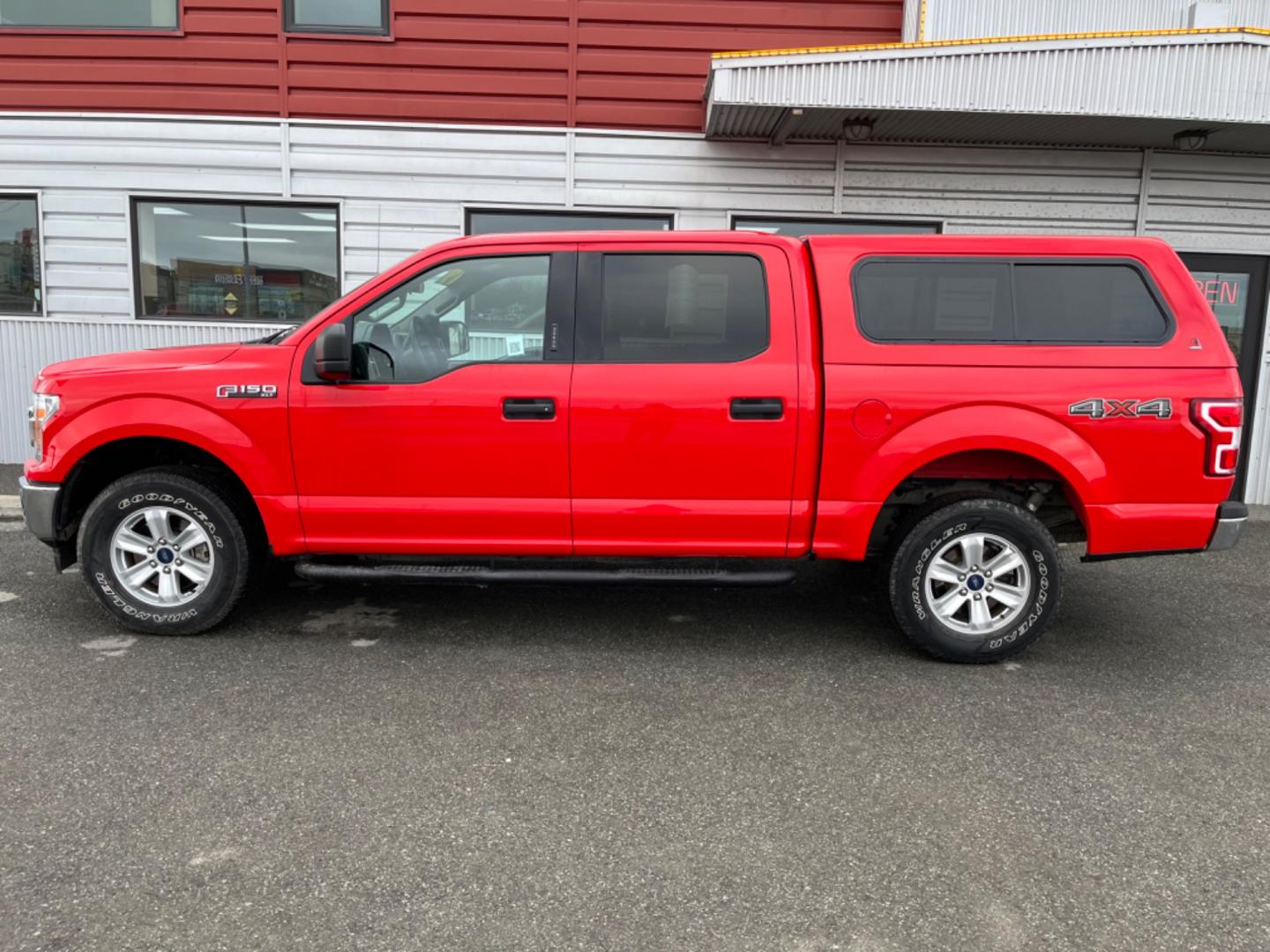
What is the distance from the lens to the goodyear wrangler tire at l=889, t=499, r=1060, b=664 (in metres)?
4.18

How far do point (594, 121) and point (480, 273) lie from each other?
15.6 feet

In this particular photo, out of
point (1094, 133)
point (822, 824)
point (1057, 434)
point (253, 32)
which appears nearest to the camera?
point (822, 824)

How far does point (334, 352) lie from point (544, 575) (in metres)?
1.42

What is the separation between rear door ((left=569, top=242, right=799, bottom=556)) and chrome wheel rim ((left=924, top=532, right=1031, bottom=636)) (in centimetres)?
79

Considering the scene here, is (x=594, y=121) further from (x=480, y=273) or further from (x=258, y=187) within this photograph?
(x=480, y=273)

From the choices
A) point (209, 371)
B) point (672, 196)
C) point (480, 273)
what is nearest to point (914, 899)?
point (480, 273)

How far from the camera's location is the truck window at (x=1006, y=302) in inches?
162

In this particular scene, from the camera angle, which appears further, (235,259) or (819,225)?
(235,259)

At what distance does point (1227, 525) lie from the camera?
412 centimetres

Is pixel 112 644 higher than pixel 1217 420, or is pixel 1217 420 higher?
pixel 1217 420

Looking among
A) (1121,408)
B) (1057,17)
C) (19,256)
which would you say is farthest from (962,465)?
(19,256)

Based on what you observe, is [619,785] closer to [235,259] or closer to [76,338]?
[235,259]

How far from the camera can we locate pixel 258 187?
8523 mm

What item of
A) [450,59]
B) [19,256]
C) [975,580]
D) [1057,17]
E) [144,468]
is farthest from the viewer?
[19,256]
